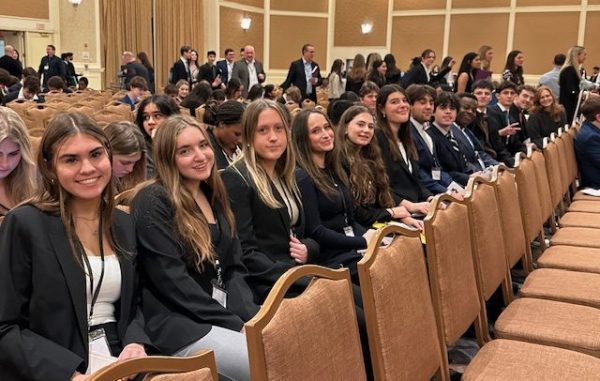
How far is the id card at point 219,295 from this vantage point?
216 cm

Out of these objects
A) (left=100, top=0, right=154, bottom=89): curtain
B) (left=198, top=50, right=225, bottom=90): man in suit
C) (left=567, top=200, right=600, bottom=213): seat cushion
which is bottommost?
(left=567, top=200, right=600, bottom=213): seat cushion

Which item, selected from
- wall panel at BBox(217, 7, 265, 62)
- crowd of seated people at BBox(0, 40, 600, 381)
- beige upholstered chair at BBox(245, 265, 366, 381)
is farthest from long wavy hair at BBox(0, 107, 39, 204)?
wall panel at BBox(217, 7, 265, 62)

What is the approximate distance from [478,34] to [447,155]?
12017 mm

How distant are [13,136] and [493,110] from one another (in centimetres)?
485

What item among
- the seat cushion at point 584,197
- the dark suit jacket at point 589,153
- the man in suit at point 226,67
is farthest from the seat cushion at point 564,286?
the man in suit at point 226,67

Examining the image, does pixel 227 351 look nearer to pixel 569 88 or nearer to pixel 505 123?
pixel 505 123

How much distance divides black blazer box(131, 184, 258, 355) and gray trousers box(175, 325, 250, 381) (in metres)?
0.03

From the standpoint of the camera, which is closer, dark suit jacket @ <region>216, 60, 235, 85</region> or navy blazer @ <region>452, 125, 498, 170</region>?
navy blazer @ <region>452, 125, 498, 170</region>

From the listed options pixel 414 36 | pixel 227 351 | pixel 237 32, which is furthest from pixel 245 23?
pixel 227 351

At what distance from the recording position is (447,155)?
4605 millimetres

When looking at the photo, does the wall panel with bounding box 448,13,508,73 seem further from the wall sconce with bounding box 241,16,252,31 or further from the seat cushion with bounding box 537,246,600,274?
the seat cushion with bounding box 537,246,600,274

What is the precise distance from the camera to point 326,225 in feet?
9.85

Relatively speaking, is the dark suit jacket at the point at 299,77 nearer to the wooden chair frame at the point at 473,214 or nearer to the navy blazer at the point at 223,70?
the navy blazer at the point at 223,70

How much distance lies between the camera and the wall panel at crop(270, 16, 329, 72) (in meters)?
17.1
